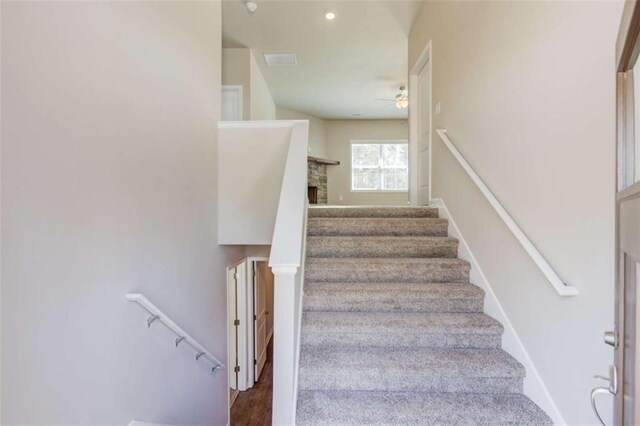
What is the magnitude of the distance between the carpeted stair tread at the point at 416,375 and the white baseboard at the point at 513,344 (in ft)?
0.17

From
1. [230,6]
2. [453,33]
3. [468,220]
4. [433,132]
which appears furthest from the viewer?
[230,6]

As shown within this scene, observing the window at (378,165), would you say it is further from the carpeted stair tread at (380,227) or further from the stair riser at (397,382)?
the stair riser at (397,382)

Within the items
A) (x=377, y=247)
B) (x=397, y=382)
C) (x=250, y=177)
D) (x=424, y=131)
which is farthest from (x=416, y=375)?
(x=424, y=131)

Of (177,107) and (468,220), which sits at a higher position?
(177,107)

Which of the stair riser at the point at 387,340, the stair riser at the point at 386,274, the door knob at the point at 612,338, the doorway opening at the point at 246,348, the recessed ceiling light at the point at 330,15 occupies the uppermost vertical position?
the recessed ceiling light at the point at 330,15

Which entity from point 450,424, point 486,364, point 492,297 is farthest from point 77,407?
point 492,297

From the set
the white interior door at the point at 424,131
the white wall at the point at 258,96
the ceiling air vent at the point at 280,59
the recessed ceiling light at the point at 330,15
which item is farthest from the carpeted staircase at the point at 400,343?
the ceiling air vent at the point at 280,59

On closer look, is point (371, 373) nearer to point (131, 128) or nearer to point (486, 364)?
point (486, 364)

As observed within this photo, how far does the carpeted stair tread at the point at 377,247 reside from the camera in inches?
114

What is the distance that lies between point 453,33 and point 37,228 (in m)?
3.34

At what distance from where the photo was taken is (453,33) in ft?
9.90

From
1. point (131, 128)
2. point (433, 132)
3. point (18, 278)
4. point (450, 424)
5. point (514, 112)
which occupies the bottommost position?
point (450, 424)

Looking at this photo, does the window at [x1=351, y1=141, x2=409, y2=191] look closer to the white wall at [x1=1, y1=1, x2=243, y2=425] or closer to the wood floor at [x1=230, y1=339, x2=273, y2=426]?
the wood floor at [x1=230, y1=339, x2=273, y2=426]

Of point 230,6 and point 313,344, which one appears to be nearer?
point 313,344
